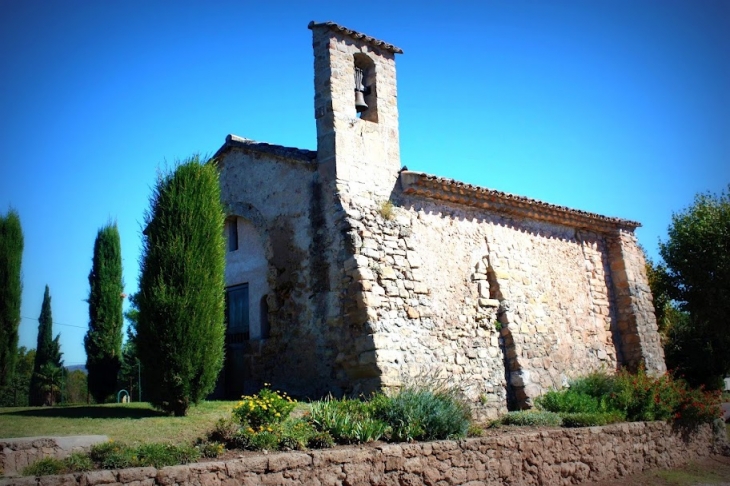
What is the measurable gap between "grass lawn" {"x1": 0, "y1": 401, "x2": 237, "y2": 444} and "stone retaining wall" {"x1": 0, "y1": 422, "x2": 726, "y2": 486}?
1.58m

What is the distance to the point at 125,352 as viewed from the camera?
29750 mm

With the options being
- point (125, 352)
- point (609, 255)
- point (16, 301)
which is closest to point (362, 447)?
point (16, 301)

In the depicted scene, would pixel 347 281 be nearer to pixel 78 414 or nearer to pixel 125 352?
pixel 78 414

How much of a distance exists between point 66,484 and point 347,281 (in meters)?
6.66

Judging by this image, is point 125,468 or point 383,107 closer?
point 125,468

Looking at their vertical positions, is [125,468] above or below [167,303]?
below

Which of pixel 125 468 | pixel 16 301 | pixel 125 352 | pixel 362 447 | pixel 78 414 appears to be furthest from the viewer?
pixel 125 352

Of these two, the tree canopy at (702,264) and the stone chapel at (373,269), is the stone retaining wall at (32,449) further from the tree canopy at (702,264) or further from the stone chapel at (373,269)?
the tree canopy at (702,264)

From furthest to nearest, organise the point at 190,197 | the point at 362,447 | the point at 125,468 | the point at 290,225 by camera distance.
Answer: the point at 290,225, the point at 190,197, the point at 362,447, the point at 125,468

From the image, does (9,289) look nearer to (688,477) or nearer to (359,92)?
(359,92)

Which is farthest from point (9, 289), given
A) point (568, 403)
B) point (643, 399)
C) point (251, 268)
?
point (643, 399)

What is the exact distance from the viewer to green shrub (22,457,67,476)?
6.61 meters

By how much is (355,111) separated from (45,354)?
1516cm

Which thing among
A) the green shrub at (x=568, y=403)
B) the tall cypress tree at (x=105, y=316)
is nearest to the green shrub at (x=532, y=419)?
the green shrub at (x=568, y=403)
